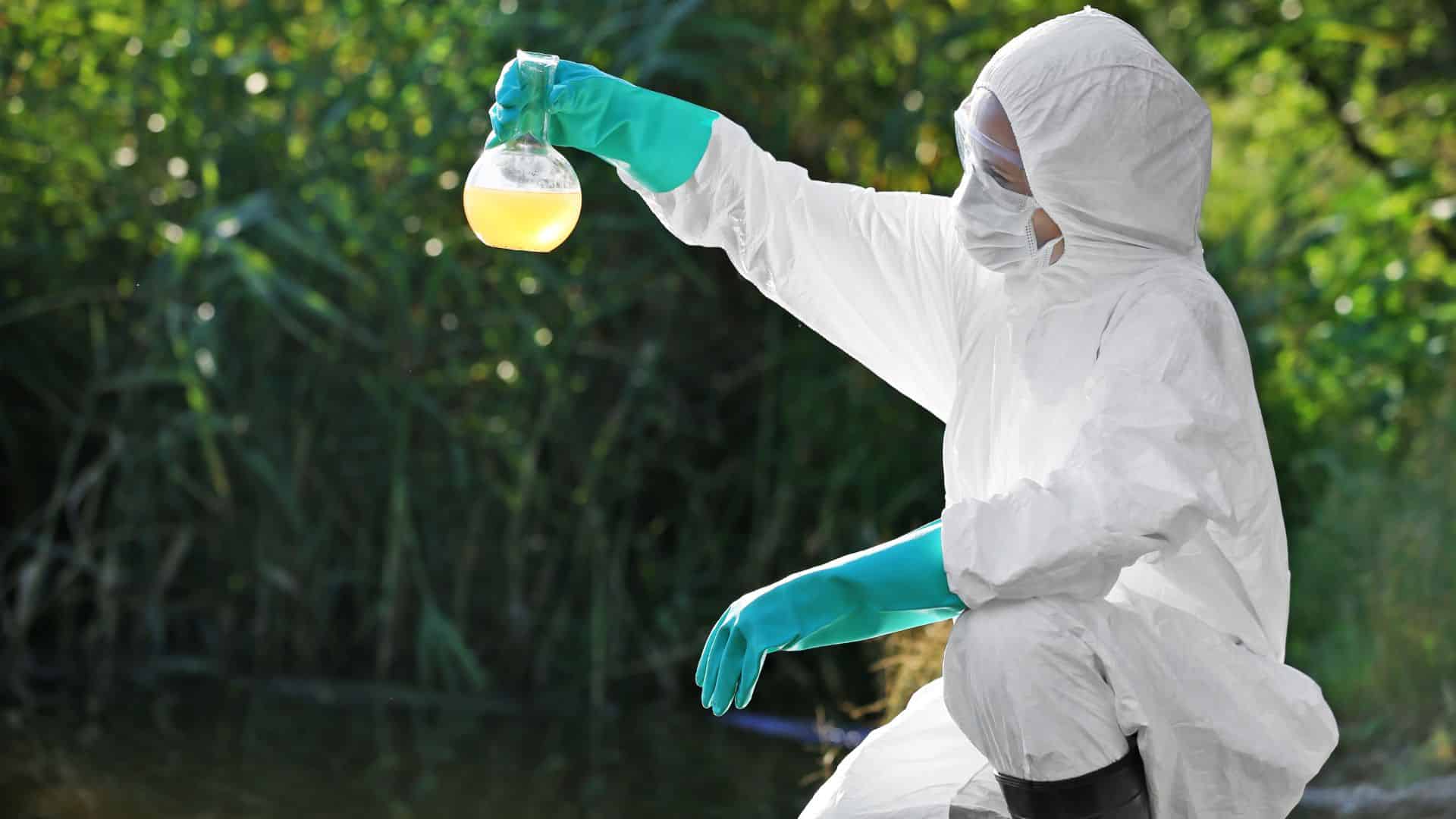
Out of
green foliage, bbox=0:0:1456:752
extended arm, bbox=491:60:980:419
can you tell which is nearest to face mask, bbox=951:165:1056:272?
extended arm, bbox=491:60:980:419

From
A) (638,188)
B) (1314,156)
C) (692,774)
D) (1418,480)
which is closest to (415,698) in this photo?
(692,774)

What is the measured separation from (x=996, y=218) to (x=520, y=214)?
1.75 ft

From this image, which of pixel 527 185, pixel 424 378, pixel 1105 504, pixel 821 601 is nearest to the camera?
pixel 1105 504

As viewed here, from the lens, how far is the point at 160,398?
387 cm

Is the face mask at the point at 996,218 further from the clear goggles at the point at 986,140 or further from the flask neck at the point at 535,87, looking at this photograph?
the flask neck at the point at 535,87

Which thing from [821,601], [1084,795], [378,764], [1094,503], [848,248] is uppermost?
[848,248]

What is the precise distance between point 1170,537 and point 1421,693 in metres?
1.96

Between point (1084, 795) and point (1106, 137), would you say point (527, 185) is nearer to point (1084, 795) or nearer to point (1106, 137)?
point (1106, 137)

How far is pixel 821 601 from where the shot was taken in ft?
5.74

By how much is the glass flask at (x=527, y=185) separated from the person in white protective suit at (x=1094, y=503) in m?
0.45

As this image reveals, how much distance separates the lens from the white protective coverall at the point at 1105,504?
1.66 metres

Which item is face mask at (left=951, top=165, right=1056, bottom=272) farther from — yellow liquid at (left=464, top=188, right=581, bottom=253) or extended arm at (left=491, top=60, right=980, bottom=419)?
yellow liquid at (left=464, top=188, right=581, bottom=253)

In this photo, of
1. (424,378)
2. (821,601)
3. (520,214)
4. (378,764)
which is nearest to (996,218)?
(821,601)

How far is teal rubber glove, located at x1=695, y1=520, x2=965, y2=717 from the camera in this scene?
5.68 ft
